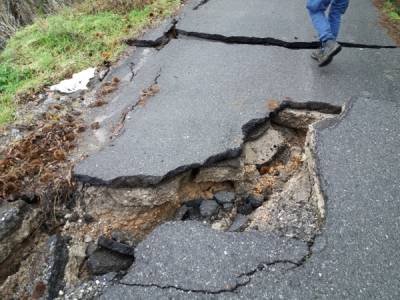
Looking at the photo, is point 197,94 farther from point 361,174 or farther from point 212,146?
point 361,174

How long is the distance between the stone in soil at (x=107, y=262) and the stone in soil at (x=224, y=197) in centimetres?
88

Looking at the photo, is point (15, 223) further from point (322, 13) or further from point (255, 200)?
point (322, 13)

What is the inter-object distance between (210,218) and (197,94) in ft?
5.41

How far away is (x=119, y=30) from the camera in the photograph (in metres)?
6.30

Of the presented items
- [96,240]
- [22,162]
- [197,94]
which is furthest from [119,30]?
[96,240]

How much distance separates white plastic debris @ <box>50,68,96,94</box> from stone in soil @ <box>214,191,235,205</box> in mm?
2497

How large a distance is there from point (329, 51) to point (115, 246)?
3.24 m

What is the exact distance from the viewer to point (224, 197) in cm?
345

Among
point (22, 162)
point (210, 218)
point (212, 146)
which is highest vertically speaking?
point (22, 162)

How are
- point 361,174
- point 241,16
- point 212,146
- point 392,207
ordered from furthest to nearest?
point 241,16, point 212,146, point 361,174, point 392,207

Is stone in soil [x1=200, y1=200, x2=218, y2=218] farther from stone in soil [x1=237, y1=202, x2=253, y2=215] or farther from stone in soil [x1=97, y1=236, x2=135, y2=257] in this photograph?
stone in soil [x1=97, y1=236, x2=135, y2=257]

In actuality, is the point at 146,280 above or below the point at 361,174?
above

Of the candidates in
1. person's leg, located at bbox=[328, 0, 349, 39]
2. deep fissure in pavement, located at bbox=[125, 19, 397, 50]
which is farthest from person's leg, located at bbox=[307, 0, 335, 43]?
deep fissure in pavement, located at bbox=[125, 19, 397, 50]

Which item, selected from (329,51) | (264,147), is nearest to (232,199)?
(264,147)
